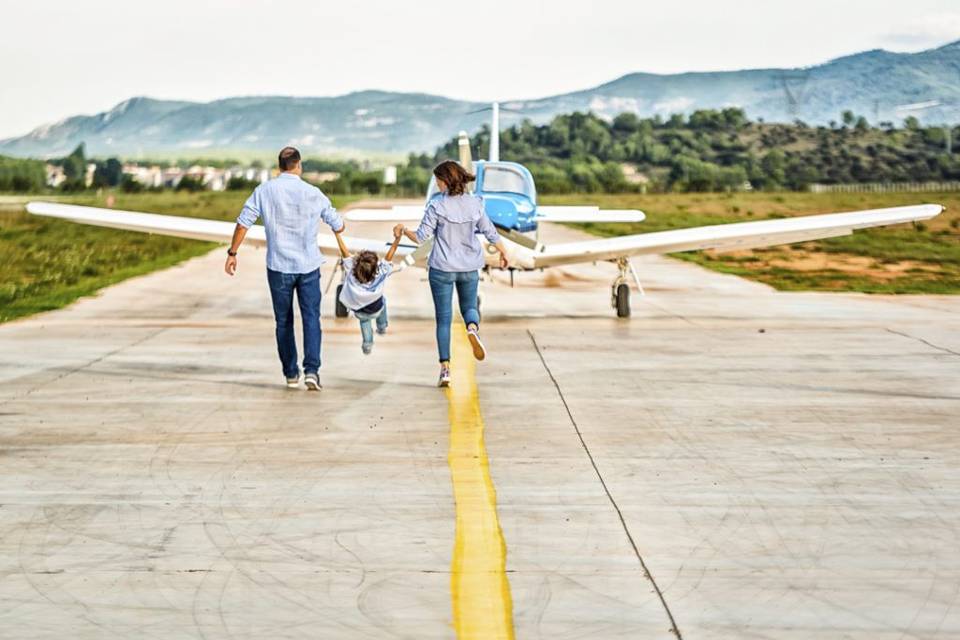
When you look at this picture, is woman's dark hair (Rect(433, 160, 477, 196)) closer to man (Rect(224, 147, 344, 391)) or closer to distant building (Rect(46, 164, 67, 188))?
man (Rect(224, 147, 344, 391))

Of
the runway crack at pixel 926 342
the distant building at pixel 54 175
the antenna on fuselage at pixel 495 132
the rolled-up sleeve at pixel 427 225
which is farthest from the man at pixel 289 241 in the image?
the distant building at pixel 54 175

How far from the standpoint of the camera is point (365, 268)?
1245 centimetres

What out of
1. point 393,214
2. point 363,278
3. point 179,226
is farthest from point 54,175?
point 363,278

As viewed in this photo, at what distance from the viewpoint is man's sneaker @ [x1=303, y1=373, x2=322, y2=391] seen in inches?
476

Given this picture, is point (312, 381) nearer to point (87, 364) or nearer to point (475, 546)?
point (87, 364)

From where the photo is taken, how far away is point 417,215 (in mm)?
19922

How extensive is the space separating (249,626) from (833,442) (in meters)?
5.05

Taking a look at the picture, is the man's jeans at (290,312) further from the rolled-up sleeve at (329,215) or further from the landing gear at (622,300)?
the landing gear at (622,300)

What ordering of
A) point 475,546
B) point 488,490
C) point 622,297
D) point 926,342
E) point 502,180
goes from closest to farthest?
point 475,546, point 488,490, point 926,342, point 622,297, point 502,180

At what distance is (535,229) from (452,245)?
22.8 ft

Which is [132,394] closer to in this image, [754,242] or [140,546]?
[140,546]

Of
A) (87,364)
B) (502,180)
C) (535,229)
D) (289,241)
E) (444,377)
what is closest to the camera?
(444,377)

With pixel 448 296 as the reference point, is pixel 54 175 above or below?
below

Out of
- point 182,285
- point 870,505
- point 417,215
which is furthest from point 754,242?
point 870,505
